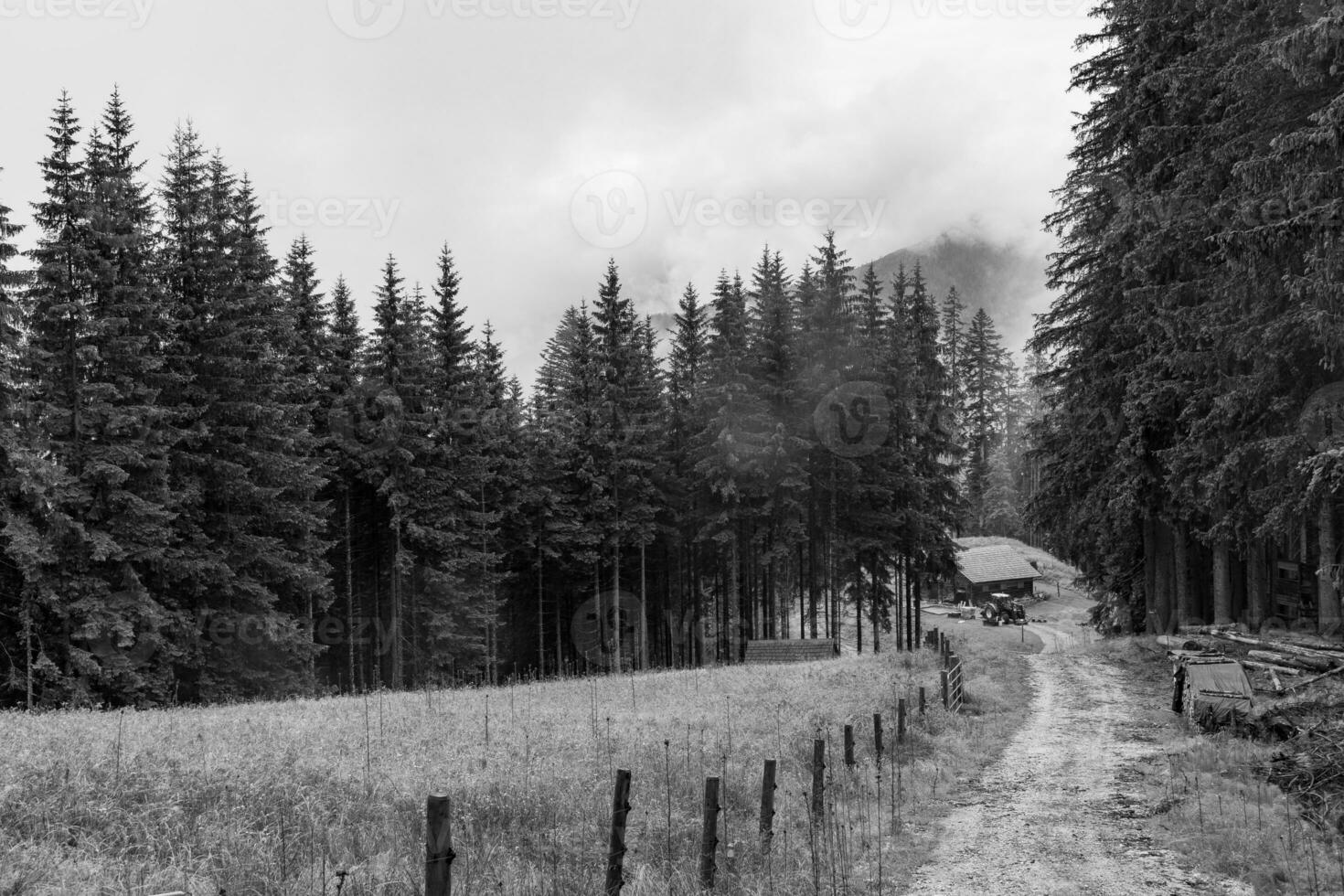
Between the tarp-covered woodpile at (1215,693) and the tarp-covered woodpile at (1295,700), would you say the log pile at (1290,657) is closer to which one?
the tarp-covered woodpile at (1295,700)

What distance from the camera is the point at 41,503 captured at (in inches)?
732

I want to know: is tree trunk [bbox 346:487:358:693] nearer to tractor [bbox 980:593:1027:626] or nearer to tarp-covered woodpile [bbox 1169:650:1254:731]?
tarp-covered woodpile [bbox 1169:650:1254:731]

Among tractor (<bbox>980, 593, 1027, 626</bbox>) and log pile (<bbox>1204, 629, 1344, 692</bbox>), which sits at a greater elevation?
log pile (<bbox>1204, 629, 1344, 692</bbox>)

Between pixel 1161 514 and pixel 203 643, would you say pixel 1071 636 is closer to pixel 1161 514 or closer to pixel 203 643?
pixel 1161 514

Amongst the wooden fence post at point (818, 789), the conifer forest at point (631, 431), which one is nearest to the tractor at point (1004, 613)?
the conifer forest at point (631, 431)

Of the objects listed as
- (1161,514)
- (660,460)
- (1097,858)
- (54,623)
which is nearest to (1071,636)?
(1161,514)

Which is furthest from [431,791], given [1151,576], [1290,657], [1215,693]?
[1151,576]

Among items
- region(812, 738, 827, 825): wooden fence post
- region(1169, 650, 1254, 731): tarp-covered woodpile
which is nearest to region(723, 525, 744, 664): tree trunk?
region(1169, 650, 1254, 731): tarp-covered woodpile

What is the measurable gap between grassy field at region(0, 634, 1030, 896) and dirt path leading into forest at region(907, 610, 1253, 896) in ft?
1.63

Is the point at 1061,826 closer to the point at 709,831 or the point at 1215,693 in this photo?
the point at 709,831

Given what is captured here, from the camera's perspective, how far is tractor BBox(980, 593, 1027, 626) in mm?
51647

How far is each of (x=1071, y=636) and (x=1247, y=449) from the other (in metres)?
31.0

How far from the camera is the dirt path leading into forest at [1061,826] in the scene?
26.5 feet

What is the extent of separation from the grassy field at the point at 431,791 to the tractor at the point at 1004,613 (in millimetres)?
39414
